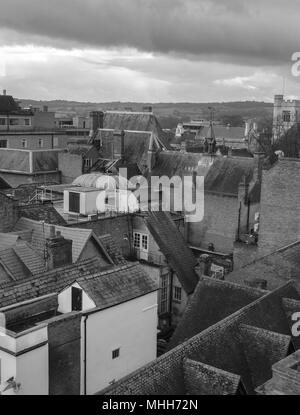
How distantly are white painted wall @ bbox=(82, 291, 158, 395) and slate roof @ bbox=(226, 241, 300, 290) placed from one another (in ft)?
19.7

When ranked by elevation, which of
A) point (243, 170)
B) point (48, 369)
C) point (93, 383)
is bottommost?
point (93, 383)

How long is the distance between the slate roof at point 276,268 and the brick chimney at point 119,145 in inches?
1086

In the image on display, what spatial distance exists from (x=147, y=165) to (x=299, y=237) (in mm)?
20958

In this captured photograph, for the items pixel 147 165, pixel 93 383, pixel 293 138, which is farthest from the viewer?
pixel 293 138

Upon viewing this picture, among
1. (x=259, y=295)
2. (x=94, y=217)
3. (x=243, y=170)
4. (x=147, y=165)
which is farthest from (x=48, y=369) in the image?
(x=147, y=165)

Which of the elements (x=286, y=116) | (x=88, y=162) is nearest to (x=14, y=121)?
(x=88, y=162)

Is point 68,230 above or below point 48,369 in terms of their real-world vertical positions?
above

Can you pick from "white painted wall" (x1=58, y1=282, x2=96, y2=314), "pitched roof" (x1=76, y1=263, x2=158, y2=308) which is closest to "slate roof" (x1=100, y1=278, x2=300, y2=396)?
"pitched roof" (x1=76, y1=263, x2=158, y2=308)

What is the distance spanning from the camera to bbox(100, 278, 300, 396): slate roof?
1558cm

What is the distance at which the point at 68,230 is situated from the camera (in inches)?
1086

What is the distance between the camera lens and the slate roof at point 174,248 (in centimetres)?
3375

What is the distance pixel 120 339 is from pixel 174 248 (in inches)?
568

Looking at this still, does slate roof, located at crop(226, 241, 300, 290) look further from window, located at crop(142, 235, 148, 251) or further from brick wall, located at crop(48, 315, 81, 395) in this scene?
brick wall, located at crop(48, 315, 81, 395)

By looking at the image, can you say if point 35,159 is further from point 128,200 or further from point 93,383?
point 93,383
